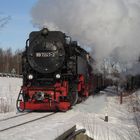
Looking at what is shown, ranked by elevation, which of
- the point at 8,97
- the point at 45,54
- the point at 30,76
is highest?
the point at 45,54

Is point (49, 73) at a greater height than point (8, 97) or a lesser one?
greater

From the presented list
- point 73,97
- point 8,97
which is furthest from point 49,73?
point 8,97

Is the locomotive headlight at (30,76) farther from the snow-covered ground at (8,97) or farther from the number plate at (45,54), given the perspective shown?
the snow-covered ground at (8,97)

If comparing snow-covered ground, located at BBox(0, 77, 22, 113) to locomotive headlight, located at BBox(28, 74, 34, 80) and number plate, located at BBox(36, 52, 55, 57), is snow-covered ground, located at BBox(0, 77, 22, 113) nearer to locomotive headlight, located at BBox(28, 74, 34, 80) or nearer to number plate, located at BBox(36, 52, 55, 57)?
locomotive headlight, located at BBox(28, 74, 34, 80)

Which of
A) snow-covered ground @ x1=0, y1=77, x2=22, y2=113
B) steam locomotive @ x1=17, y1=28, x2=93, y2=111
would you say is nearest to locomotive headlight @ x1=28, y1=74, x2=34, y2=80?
steam locomotive @ x1=17, y1=28, x2=93, y2=111

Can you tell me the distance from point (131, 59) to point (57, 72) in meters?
5.83

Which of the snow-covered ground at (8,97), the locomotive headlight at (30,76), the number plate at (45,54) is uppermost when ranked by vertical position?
the number plate at (45,54)

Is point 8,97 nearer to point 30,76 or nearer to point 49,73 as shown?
point 30,76

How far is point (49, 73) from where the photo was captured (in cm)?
1731

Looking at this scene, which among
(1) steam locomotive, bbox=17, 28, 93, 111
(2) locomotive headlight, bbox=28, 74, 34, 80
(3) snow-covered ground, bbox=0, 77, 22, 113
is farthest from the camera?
(3) snow-covered ground, bbox=0, 77, 22, 113

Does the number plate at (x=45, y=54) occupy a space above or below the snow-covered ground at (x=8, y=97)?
above

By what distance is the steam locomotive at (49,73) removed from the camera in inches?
656

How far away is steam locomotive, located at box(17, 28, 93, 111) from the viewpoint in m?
16.7

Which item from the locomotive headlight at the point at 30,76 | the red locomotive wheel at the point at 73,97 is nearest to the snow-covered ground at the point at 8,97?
the locomotive headlight at the point at 30,76
